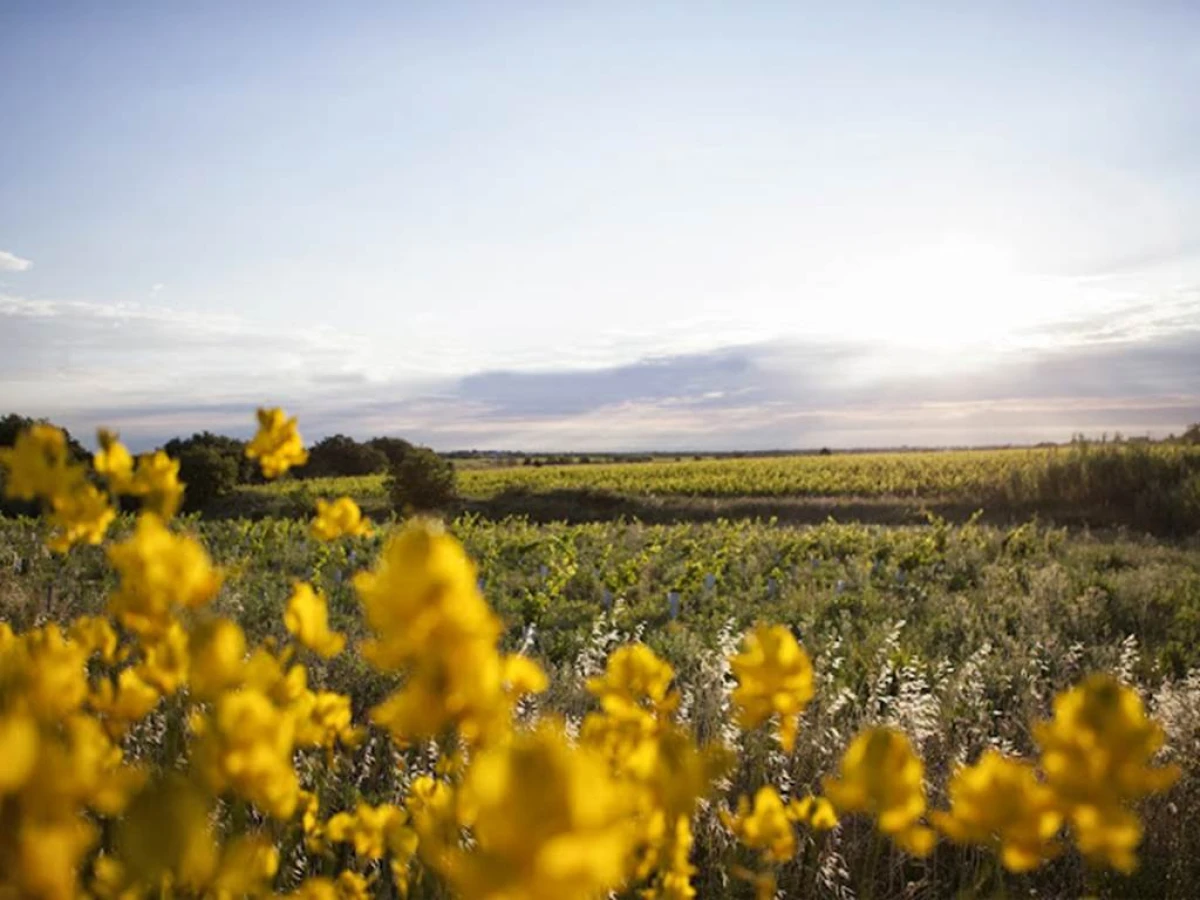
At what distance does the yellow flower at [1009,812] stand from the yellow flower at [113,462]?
60.6 inches

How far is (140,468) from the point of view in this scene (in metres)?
1.62

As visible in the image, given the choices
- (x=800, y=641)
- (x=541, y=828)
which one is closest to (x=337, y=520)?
(x=541, y=828)

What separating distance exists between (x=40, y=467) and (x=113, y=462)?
118 mm

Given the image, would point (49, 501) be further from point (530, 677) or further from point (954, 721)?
point (954, 721)

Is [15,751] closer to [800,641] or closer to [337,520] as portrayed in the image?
[337,520]

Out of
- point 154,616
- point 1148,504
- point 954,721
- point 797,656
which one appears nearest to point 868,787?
point 797,656

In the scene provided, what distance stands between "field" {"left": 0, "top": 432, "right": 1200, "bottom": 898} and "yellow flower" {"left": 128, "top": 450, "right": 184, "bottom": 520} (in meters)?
0.29

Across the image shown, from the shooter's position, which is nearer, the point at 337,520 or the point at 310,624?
the point at 310,624

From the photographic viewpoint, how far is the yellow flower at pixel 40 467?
1519mm

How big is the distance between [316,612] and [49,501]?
0.55m

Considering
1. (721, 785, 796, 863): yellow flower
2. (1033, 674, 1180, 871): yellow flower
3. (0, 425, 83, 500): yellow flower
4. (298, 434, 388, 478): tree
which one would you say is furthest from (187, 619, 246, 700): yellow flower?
(298, 434, 388, 478): tree

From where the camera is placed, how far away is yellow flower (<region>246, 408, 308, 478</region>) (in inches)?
72.0

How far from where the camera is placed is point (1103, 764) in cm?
121

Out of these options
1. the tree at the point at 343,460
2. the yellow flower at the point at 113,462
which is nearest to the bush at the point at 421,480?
the tree at the point at 343,460
